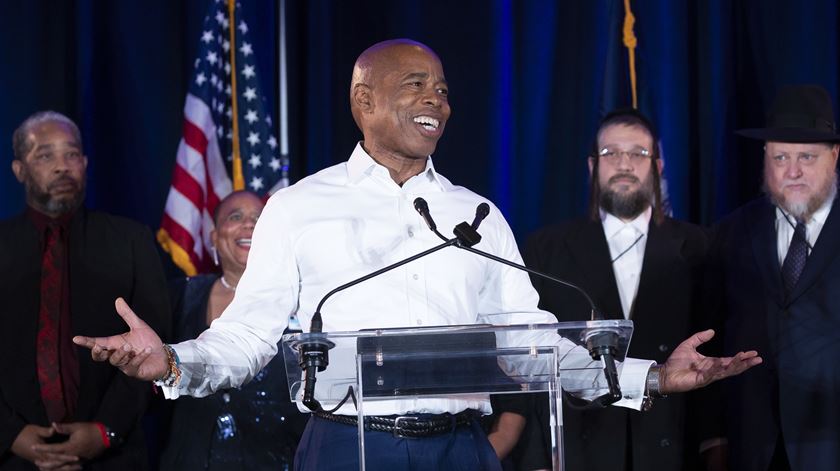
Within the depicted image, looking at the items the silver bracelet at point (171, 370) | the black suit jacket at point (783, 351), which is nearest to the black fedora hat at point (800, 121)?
the black suit jacket at point (783, 351)

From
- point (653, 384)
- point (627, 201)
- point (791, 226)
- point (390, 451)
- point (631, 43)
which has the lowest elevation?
point (390, 451)

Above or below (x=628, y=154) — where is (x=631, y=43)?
above

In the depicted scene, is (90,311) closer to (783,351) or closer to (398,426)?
(398,426)

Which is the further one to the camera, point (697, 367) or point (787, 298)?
point (787, 298)

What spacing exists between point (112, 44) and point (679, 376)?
3508 mm

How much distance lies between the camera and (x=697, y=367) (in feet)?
8.10

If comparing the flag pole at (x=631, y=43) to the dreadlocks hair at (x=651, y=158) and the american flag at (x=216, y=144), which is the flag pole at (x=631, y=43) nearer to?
Result: the dreadlocks hair at (x=651, y=158)

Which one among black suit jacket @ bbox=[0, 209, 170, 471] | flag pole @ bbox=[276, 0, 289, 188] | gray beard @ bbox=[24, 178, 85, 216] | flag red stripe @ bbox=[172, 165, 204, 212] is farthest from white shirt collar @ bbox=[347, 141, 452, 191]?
flag pole @ bbox=[276, 0, 289, 188]

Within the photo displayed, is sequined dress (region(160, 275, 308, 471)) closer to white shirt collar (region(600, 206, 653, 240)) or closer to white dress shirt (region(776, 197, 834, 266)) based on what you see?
white shirt collar (region(600, 206, 653, 240))

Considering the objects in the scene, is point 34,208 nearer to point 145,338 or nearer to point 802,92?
point 145,338

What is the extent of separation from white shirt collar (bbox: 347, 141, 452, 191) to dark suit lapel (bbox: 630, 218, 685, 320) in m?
1.29

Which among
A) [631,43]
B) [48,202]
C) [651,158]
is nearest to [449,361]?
[651,158]

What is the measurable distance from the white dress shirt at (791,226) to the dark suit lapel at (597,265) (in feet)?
1.95

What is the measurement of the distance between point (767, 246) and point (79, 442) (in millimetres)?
2506
